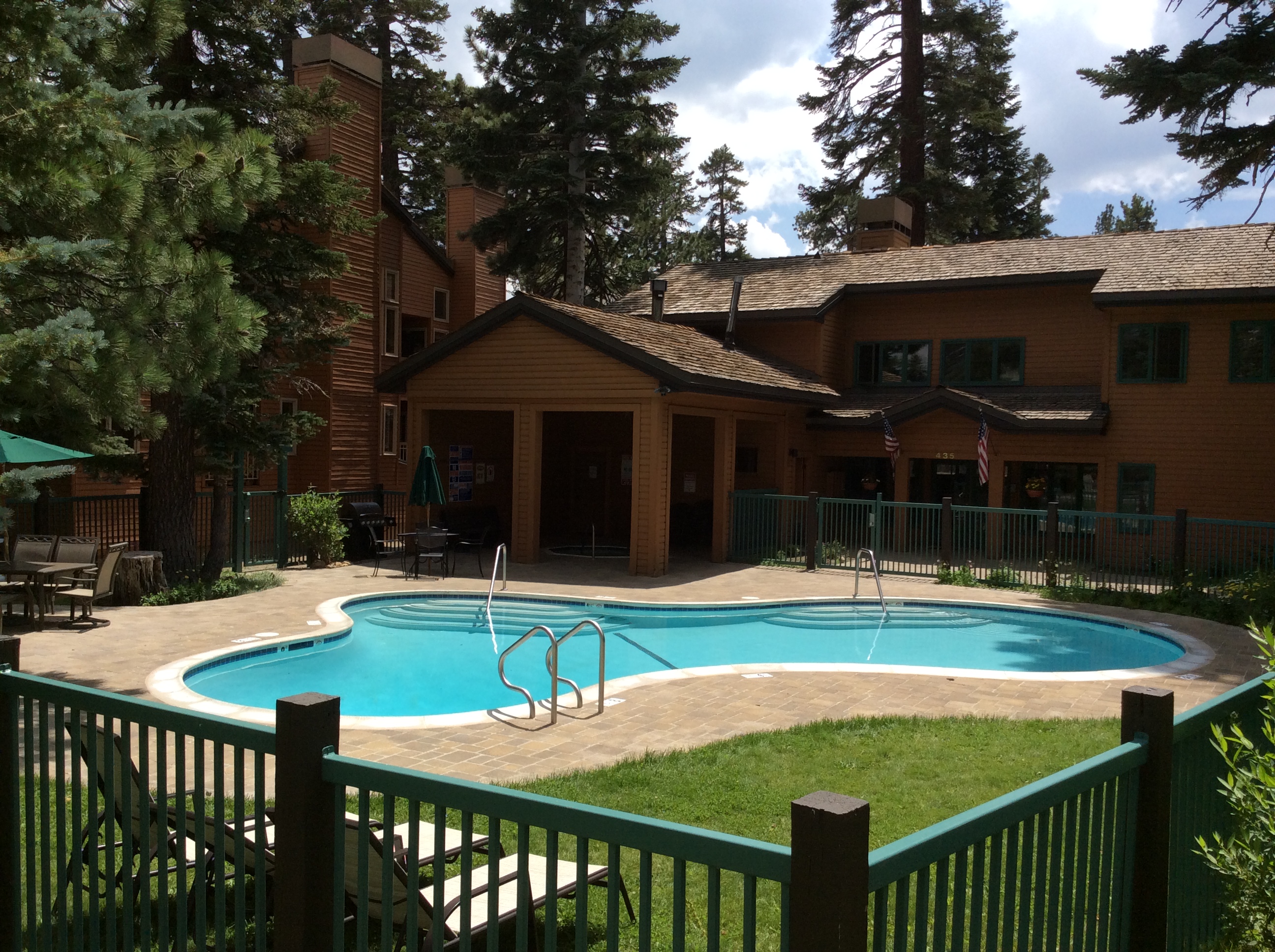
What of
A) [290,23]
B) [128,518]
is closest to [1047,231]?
[290,23]

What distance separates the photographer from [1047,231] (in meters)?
44.0

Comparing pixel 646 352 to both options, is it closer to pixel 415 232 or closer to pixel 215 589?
pixel 215 589

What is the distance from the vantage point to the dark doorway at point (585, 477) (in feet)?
82.2

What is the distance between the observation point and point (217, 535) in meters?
16.1

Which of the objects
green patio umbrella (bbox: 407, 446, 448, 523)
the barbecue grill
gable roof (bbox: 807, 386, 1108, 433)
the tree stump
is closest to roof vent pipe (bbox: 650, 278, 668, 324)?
gable roof (bbox: 807, 386, 1108, 433)

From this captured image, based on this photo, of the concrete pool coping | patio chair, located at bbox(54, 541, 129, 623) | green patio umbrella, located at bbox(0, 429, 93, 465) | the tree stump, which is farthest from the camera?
the tree stump

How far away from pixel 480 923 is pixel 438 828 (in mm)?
1275

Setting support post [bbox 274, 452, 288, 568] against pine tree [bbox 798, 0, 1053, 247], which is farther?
pine tree [bbox 798, 0, 1053, 247]

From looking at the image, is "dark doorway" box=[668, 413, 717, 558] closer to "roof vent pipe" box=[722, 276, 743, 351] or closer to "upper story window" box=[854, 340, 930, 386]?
"roof vent pipe" box=[722, 276, 743, 351]

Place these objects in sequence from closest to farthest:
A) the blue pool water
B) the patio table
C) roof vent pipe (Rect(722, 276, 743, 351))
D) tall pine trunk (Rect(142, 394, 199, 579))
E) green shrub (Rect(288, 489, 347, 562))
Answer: the blue pool water < the patio table < tall pine trunk (Rect(142, 394, 199, 579)) < green shrub (Rect(288, 489, 347, 562)) < roof vent pipe (Rect(722, 276, 743, 351))

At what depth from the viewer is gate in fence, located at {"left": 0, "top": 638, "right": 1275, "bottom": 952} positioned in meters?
2.39

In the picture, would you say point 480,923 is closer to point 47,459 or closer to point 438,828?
point 438,828

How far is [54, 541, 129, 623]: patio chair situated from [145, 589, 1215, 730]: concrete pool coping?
242cm

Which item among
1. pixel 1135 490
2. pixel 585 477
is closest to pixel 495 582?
pixel 585 477
